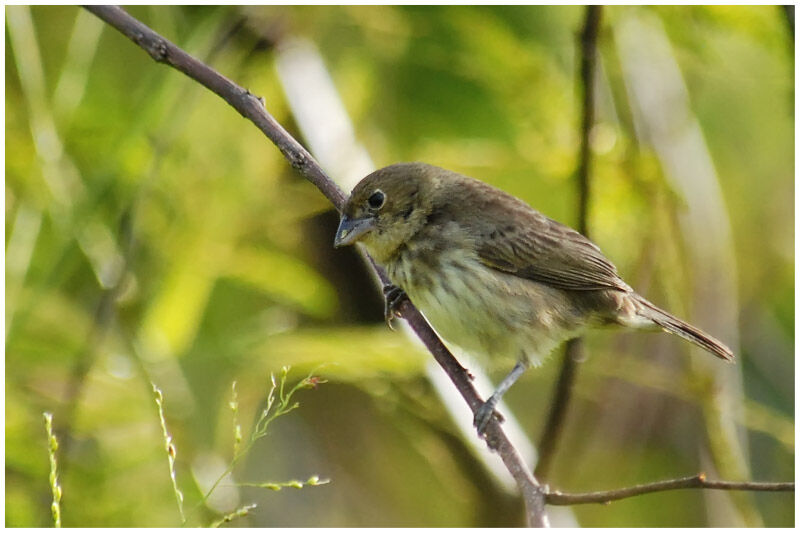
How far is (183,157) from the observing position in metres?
4.63

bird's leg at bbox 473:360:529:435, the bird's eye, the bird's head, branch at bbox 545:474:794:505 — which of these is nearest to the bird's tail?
bird's leg at bbox 473:360:529:435

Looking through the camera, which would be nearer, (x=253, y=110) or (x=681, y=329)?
(x=253, y=110)

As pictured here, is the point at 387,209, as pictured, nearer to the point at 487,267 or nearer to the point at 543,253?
the point at 487,267

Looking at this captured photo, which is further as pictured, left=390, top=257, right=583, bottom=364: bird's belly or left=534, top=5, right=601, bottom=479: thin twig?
left=390, top=257, right=583, bottom=364: bird's belly

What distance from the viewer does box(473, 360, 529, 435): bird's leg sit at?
3186 mm

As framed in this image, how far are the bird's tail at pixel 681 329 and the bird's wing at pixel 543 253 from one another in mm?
122

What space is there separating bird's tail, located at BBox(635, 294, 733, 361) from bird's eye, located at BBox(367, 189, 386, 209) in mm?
1224

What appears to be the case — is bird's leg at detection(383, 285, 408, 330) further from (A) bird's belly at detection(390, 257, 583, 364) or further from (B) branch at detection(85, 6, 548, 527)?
(B) branch at detection(85, 6, 548, 527)

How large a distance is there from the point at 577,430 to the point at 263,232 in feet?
6.78

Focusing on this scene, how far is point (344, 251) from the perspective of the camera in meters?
5.45

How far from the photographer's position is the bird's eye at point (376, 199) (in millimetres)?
3846

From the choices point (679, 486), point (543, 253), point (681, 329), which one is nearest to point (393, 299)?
point (543, 253)

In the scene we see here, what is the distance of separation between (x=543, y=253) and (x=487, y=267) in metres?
0.31

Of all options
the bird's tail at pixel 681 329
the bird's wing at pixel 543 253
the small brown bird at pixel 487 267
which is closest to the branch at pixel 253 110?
the small brown bird at pixel 487 267
